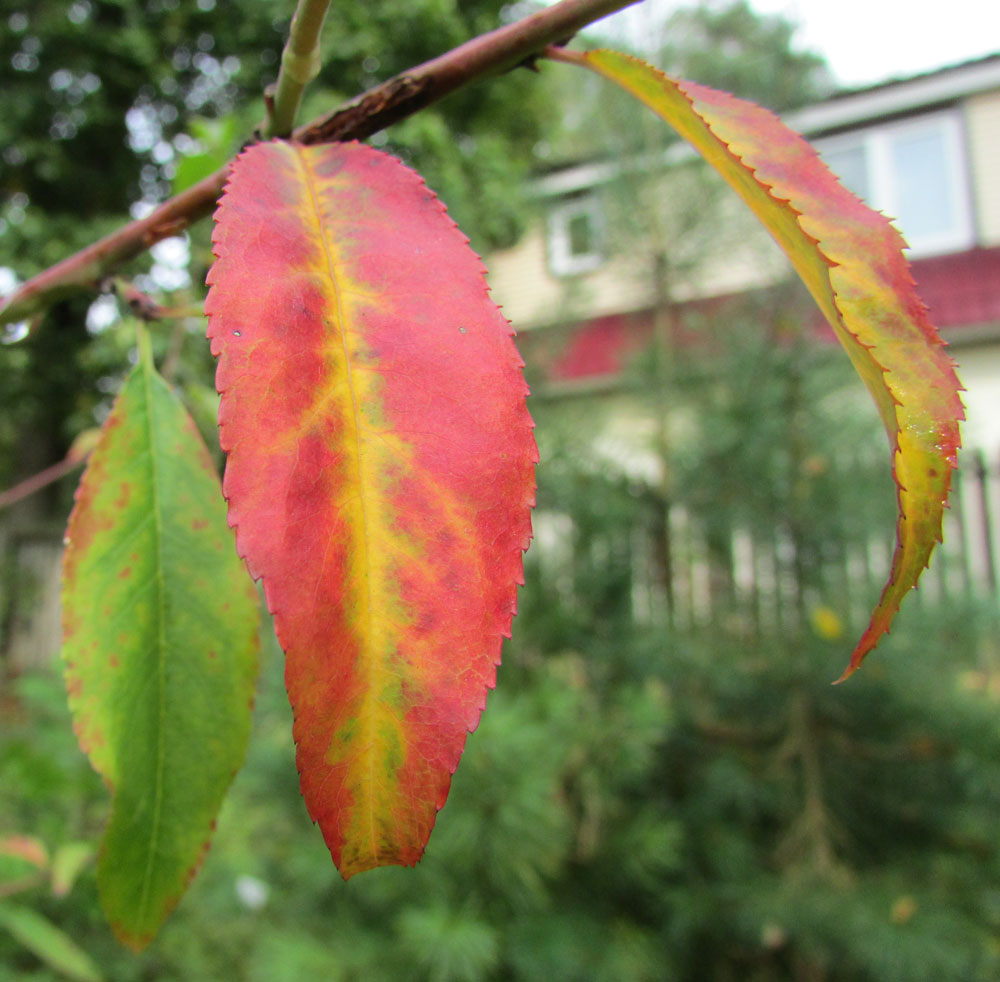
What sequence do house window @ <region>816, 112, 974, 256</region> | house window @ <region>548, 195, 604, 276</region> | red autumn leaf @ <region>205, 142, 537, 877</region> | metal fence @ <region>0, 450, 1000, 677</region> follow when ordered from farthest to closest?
house window @ <region>816, 112, 974, 256</region> < house window @ <region>548, 195, 604, 276</region> < metal fence @ <region>0, 450, 1000, 677</region> < red autumn leaf @ <region>205, 142, 537, 877</region>

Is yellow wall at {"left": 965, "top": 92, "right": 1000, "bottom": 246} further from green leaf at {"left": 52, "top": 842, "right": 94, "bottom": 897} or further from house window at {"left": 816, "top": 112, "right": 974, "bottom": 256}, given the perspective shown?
green leaf at {"left": 52, "top": 842, "right": 94, "bottom": 897}

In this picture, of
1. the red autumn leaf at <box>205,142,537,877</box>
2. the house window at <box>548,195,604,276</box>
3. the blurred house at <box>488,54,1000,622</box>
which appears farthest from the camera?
the house window at <box>548,195,604,276</box>

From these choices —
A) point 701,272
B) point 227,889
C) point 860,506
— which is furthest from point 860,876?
point 701,272

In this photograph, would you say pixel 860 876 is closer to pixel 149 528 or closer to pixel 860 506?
pixel 860 506

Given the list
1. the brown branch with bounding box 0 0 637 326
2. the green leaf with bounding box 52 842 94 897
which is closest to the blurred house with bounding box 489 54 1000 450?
the green leaf with bounding box 52 842 94 897

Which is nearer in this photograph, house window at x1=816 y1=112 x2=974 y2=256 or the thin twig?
the thin twig

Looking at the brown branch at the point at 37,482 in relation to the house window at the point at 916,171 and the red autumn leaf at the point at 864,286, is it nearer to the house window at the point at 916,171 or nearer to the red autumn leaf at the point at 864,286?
the red autumn leaf at the point at 864,286

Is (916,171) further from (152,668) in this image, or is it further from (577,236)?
(152,668)

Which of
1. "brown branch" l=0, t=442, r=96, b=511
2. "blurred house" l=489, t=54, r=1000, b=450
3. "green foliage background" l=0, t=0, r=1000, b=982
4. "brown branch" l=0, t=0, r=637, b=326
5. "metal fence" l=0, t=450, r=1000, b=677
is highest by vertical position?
"blurred house" l=489, t=54, r=1000, b=450
